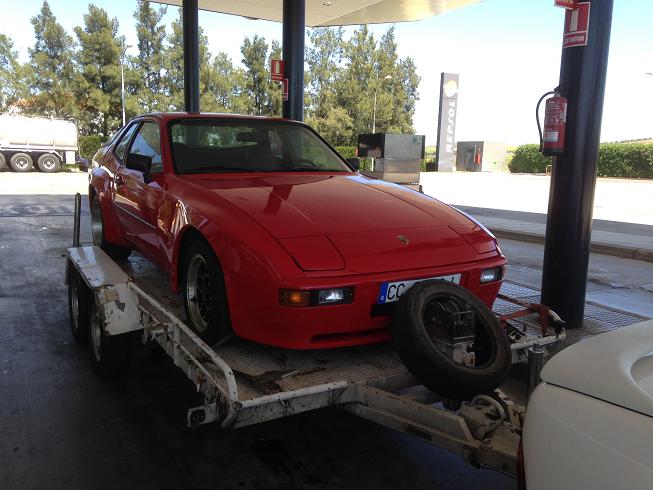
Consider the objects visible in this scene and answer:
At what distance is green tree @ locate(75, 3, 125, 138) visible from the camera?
128 feet

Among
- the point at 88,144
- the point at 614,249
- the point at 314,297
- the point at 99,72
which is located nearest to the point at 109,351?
the point at 314,297

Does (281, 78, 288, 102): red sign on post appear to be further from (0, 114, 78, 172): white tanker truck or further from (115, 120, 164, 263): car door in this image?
(0, 114, 78, 172): white tanker truck

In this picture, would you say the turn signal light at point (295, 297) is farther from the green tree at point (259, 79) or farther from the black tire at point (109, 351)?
the green tree at point (259, 79)

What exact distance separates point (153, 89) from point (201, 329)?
141 feet

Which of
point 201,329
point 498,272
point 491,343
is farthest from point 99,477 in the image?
point 498,272

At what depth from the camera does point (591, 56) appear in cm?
436

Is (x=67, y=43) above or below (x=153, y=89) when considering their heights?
above

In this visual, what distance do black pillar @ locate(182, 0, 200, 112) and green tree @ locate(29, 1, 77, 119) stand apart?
28.8 metres

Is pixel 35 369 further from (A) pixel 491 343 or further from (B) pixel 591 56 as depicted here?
(B) pixel 591 56

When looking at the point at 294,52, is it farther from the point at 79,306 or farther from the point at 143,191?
the point at 79,306

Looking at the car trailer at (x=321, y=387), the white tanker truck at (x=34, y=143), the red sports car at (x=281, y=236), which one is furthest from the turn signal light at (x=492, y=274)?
the white tanker truck at (x=34, y=143)

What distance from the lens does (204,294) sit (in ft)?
10.4

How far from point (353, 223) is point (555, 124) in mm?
2345

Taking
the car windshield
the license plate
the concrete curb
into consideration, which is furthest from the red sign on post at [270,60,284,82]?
the license plate
